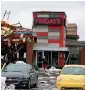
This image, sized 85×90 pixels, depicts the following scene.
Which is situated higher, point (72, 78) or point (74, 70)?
point (74, 70)

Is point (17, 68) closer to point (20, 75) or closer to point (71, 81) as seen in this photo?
point (20, 75)

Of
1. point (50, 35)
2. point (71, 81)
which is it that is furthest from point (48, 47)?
point (71, 81)

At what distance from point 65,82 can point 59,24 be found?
115 ft

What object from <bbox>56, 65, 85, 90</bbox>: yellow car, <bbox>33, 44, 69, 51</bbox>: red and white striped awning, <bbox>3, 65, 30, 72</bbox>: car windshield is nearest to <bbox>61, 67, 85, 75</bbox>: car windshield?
<bbox>56, 65, 85, 90</bbox>: yellow car

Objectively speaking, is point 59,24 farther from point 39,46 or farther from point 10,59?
point 10,59

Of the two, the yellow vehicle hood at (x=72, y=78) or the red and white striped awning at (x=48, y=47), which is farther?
the red and white striped awning at (x=48, y=47)

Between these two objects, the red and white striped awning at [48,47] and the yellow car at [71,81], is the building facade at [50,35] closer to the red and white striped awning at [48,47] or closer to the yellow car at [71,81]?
the red and white striped awning at [48,47]

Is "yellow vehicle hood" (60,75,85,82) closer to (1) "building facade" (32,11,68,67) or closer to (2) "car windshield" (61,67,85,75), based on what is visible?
(2) "car windshield" (61,67,85,75)

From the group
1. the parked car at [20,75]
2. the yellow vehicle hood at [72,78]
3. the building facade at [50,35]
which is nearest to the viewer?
the yellow vehicle hood at [72,78]

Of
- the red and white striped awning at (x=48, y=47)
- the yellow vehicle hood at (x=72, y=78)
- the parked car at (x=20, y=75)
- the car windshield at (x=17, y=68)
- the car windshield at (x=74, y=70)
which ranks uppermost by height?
the car windshield at (x=74, y=70)

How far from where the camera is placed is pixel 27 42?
52188 mm

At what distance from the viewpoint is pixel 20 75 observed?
904 inches

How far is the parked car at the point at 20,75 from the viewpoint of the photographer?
2275cm

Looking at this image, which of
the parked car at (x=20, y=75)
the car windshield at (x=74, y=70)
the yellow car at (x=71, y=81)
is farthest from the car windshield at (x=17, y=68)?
the yellow car at (x=71, y=81)
